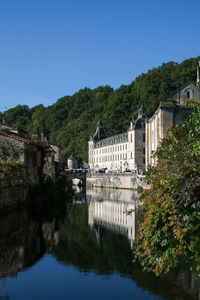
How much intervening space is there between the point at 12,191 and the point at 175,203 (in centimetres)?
2026

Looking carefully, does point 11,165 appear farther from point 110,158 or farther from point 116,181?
point 110,158

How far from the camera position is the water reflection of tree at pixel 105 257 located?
14.8 m

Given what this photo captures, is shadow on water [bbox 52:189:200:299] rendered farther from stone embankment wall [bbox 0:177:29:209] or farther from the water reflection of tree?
stone embankment wall [bbox 0:177:29:209]

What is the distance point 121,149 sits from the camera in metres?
94.8

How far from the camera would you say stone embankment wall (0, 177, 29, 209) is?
27.3 m

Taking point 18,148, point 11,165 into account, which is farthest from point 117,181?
point 11,165

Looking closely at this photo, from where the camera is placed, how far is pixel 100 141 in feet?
370

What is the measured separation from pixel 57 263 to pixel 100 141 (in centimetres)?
9502

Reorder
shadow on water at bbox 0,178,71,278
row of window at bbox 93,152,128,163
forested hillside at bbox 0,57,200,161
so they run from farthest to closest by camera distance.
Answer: forested hillside at bbox 0,57,200,161 → row of window at bbox 93,152,128,163 → shadow on water at bbox 0,178,71,278

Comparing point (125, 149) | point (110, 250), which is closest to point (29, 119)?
point (125, 149)

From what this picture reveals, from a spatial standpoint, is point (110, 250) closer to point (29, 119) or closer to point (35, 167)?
point (35, 167)

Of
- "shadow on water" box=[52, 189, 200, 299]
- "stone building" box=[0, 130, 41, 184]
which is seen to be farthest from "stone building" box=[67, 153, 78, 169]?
"shadow on water" box=[52, 189, 200, 299]

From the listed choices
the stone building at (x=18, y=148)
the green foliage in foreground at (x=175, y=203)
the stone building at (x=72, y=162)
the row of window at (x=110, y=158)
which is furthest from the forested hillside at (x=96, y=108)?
the green foliage in foreground at (x=175, y=203)

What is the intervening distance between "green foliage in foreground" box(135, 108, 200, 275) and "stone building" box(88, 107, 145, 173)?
231 ft
